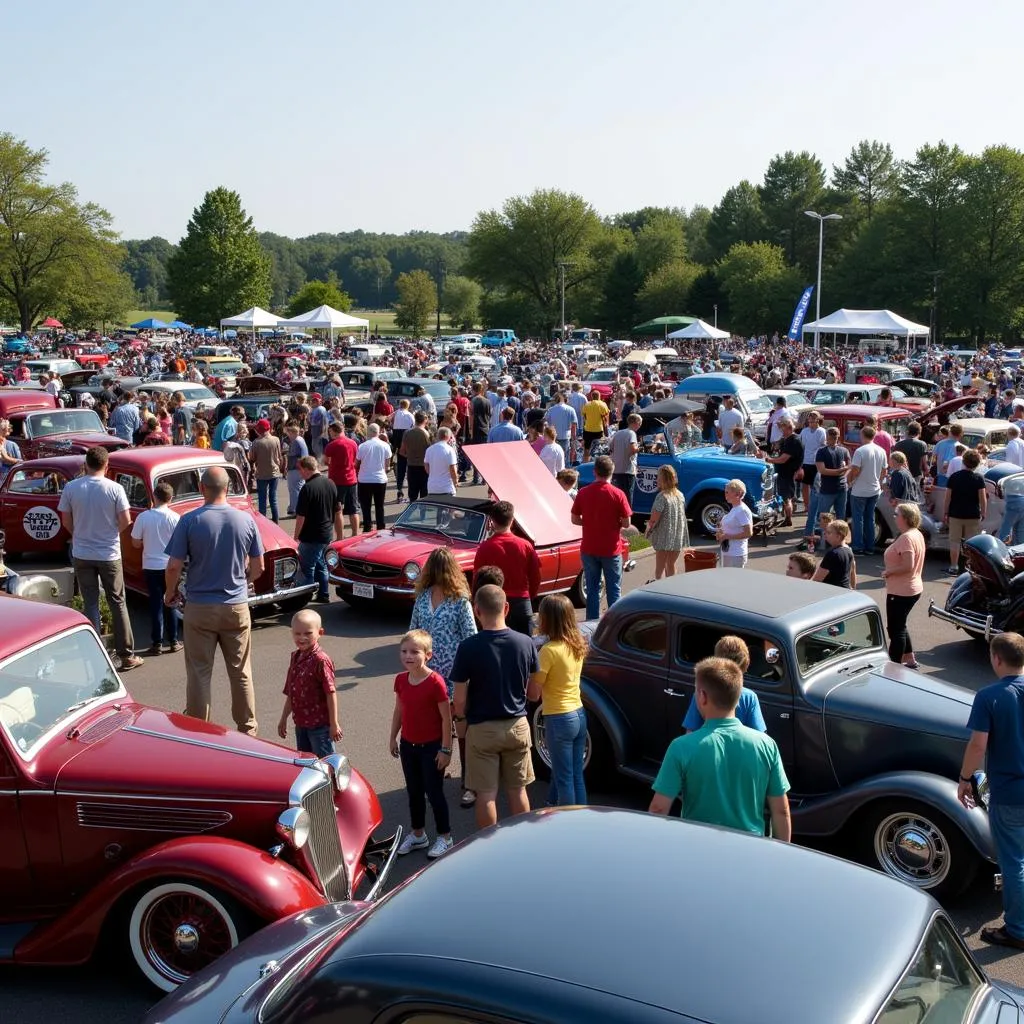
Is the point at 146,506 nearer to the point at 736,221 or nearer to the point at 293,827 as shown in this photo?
the point at 293,827

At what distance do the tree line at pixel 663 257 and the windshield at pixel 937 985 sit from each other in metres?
72.6

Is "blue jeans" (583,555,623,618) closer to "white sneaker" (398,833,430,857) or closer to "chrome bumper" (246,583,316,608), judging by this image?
"chrome bumper" (246,583,316,608)

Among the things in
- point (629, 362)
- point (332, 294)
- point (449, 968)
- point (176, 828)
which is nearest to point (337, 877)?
point (176, 828)

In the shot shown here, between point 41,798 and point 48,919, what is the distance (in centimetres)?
61

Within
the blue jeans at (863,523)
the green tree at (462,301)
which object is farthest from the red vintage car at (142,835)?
the green tree at (462,301)

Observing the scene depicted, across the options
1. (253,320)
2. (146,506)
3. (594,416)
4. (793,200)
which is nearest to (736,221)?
(793,200)

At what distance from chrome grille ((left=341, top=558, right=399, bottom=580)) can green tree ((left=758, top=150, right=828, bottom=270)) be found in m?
99.9

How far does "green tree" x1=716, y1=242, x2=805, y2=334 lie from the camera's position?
84938mm

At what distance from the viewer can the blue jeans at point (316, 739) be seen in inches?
272

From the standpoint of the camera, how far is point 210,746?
218 inches

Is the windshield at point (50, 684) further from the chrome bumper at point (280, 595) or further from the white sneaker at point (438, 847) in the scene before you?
the chrome bumper at point (280, 595)

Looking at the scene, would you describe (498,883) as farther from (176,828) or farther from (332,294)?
(332,294)

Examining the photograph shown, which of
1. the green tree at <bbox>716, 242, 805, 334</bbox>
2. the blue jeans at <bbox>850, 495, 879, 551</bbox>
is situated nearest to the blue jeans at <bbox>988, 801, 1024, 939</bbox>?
the blue jeans at <bbox>850, 495, 879, 551</bbox>

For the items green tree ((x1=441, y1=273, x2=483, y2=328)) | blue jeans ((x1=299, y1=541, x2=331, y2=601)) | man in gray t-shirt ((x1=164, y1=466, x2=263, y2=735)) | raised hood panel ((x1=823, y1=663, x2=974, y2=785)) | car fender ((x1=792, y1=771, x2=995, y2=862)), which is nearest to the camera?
car fender ((x1=792, y1=771, x2=995, y2=862))
